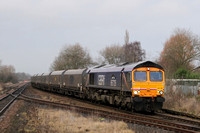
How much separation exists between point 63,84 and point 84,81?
305 inches

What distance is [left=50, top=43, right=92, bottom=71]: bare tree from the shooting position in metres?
61.6

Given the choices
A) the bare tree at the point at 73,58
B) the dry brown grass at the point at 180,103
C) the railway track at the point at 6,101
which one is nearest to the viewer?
the dry brown grass at the point at 180,103

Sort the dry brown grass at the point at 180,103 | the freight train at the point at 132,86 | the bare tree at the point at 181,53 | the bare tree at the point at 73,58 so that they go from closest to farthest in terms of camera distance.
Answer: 1. the freight train at the point at 132,86
2. the dry brown grass at the point at 180,103
3. the bare tree at the point at 181,53
4. the bare tree at the point at 73,58

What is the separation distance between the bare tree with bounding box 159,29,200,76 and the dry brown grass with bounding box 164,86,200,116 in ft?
41.2

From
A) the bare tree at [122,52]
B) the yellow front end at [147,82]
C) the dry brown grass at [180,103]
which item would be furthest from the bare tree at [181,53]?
the bare tree at [122,52]

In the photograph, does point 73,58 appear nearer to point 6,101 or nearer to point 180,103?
point 6,101

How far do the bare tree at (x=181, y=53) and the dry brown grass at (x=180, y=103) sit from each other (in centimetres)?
1255

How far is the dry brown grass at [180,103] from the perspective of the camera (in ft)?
50.1

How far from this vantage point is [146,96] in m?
14.0

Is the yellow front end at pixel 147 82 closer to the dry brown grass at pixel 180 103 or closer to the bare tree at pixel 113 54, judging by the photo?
the dry brown grass at pixel 180 103

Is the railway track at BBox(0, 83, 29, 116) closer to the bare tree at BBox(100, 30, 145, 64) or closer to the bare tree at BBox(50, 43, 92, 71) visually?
the bare tree at BBox(50, 43, 92, 71)

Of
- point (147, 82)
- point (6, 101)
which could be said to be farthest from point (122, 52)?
point (147, 82)

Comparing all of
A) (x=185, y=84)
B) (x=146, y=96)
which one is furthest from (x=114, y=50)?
(x=146, y=96)

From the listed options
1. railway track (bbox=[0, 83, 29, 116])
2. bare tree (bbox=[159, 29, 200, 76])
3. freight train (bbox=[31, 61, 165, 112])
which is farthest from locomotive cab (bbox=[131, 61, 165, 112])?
bare tree (bbox=[159, 29, 200, 76])
